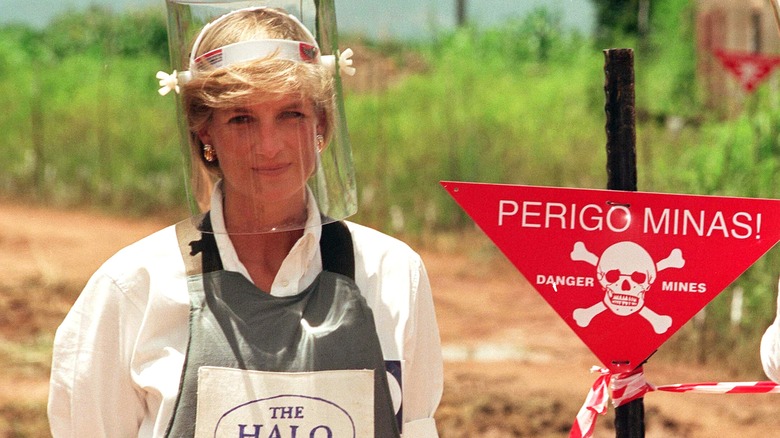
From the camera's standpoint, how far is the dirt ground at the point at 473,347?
6203 mm

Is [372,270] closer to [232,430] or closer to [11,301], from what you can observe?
[232,430]

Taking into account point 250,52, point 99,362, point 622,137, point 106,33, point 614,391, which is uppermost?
point 106,33

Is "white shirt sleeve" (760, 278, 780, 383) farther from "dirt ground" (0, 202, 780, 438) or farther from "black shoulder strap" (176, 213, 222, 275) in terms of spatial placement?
"dirt ground" (0, 202, 780, 438)

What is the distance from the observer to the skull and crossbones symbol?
2.71 metres

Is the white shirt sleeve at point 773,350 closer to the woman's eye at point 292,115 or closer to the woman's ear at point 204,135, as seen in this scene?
the woman's eye at point 292,115

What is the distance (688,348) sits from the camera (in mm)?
6684

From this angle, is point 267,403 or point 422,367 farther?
point 422,367

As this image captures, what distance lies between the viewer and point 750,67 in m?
9.88

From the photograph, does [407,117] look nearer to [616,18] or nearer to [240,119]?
[616,18]

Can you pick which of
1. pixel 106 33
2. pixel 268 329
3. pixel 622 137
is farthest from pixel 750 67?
pixel 268 329

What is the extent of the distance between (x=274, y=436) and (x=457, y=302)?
21.1 feet

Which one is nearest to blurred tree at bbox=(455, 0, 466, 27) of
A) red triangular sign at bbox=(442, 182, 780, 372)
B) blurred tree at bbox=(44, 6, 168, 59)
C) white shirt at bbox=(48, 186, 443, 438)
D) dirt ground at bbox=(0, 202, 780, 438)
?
blurred tree at bbox=(44, 6, 168, 59)

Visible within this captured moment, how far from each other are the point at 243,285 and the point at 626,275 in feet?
2.80

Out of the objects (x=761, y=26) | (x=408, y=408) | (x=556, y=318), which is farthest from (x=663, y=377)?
(x=761, y=26)
